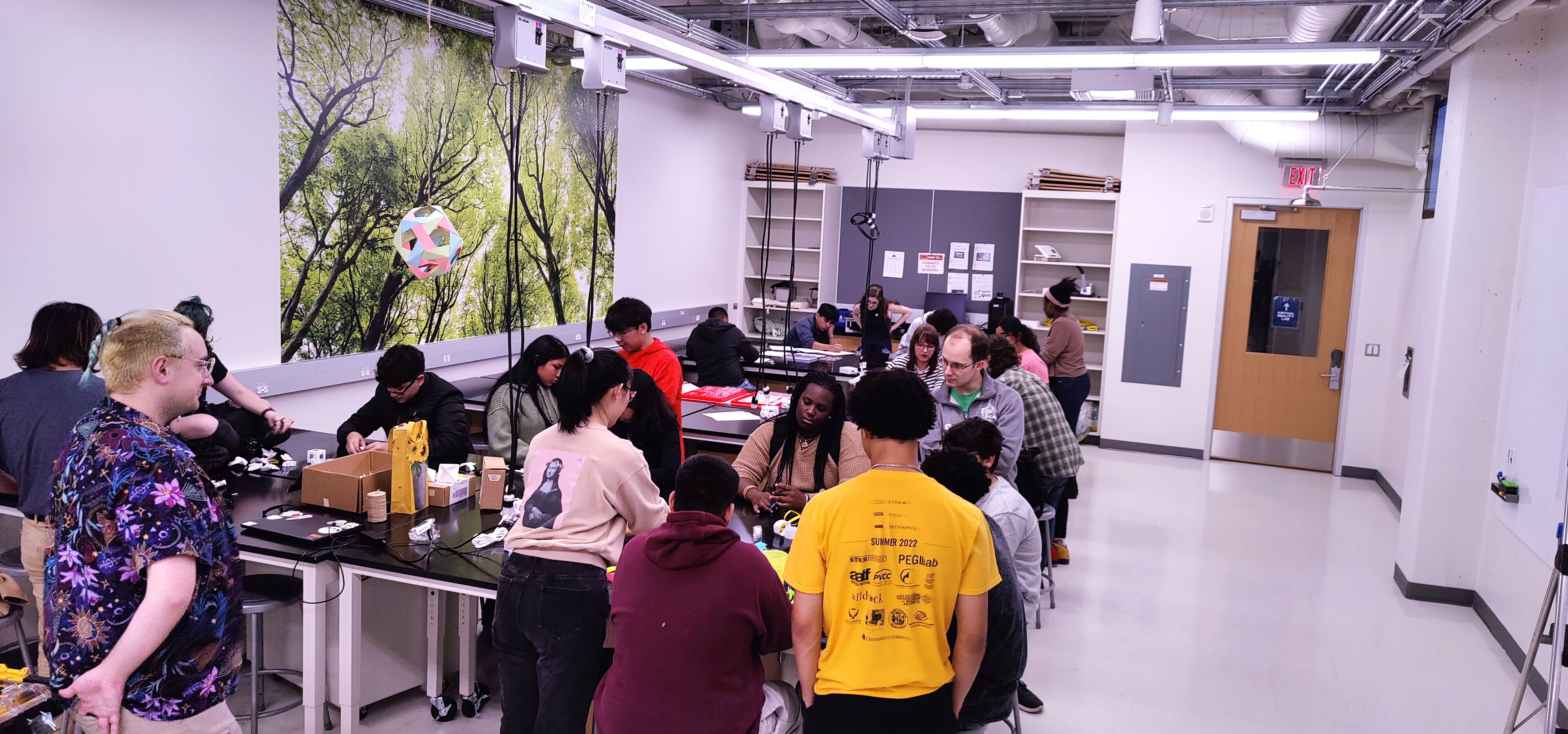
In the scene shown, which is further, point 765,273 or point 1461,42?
point 765,273

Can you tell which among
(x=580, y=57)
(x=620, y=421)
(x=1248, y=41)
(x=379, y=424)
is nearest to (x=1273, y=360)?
(x=1248, y=41)

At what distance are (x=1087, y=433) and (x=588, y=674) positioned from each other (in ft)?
25.3

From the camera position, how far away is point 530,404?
4297mm

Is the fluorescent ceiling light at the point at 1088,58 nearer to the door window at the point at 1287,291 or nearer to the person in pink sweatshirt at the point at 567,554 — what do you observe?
the person in pink sweatshirt at the point at 567,554

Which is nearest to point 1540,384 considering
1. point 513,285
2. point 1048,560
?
point 1048,560

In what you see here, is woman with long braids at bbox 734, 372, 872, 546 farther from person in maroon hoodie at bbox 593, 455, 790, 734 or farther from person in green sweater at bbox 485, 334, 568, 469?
person in maroon hoodie at bbox 593, 455, 790, 734

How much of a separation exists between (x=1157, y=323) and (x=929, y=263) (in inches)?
91.8

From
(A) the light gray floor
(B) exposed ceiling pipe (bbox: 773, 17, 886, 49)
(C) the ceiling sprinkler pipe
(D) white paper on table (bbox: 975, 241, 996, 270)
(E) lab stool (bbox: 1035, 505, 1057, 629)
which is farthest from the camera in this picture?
(D) white paper on table (bbox: 975, 241, 996, 270)

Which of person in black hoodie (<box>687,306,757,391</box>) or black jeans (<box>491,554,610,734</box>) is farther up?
person in black hoodie (<box>687,306,757,391</box>)

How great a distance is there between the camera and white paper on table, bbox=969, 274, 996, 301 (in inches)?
400

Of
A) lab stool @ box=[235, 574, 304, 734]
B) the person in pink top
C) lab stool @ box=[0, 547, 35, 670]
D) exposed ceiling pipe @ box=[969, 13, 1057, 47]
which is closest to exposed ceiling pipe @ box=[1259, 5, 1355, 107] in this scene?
exposed ceiling pipe @ box=[969, 13, 1057, 47]

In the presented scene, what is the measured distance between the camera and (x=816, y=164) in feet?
35.0

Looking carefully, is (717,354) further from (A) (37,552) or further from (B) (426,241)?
(A) (37,552)

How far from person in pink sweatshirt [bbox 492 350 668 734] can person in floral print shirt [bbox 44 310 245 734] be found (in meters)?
0.75
